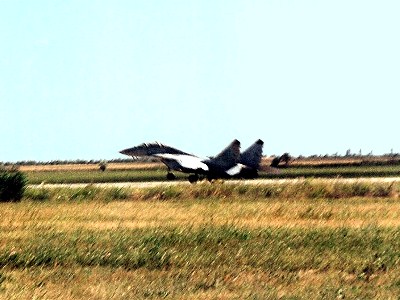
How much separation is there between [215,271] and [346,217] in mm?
11000

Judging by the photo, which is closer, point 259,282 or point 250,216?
point 259,282

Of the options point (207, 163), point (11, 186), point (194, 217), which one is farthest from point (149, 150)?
point (194, 217)

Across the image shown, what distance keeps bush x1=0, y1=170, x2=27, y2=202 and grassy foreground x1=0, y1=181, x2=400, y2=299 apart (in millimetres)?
9808

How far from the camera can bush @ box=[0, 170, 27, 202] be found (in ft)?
115

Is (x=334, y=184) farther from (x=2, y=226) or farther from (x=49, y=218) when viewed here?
(x=2, y=226)

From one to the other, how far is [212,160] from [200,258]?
37178 mm

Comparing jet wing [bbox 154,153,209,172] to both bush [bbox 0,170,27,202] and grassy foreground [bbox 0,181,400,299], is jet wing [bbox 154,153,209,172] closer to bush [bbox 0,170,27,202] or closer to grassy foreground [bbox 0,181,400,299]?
bush [bbox 0,170,27,202]

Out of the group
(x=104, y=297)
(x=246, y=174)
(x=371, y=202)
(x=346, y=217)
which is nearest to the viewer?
(x=104, y=297)

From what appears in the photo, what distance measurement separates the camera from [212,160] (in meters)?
52.8

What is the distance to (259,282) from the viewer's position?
13.6 m

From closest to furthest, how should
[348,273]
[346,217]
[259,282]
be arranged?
[259,282], [348,273], [346,217]

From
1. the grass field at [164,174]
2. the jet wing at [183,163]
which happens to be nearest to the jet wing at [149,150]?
the jet wing at [183,163]

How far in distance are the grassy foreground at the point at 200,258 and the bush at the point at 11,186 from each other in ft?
32.2

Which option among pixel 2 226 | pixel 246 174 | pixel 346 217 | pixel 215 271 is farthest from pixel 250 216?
pixel 246 174
